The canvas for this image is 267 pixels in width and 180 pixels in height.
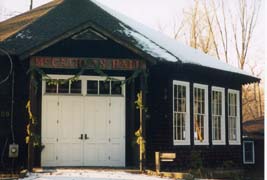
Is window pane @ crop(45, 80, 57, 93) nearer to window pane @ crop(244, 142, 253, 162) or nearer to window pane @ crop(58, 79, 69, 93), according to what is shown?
window pane @ crop(58, 79, 69, 93)

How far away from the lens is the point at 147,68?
1538 cm

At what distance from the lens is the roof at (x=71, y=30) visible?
1548cm

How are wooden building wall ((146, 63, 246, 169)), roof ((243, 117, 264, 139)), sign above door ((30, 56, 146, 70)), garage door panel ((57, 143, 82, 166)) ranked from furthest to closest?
1. roof ((243, 117, 264, 139))
2. wooden building wall ((146, 63, 246, 169))
3. garage door panel ((57, 143, 82, 166))
4. sign above door ((30, 56, 146, 70))

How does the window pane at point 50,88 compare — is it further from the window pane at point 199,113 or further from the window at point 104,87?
the window pane at point 199,113

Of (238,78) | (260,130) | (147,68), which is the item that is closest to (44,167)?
(147,68)

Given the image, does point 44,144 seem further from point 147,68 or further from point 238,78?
point 238,78

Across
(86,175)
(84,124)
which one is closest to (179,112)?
(84,124)

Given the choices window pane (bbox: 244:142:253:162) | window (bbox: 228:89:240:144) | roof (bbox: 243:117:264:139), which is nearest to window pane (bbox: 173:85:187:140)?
window (bbox: 228:89:240:144)

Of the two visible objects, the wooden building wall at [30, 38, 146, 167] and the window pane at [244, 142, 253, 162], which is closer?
the wooden building wall at [30, 38, 146, 167]

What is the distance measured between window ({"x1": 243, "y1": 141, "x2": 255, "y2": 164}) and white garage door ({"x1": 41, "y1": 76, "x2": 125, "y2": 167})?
10.4 metres

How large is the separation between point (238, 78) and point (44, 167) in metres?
8.78

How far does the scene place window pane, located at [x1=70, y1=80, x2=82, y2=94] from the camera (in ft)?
51.8

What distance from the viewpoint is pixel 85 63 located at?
14.4 meters

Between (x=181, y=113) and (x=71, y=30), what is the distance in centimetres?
503
